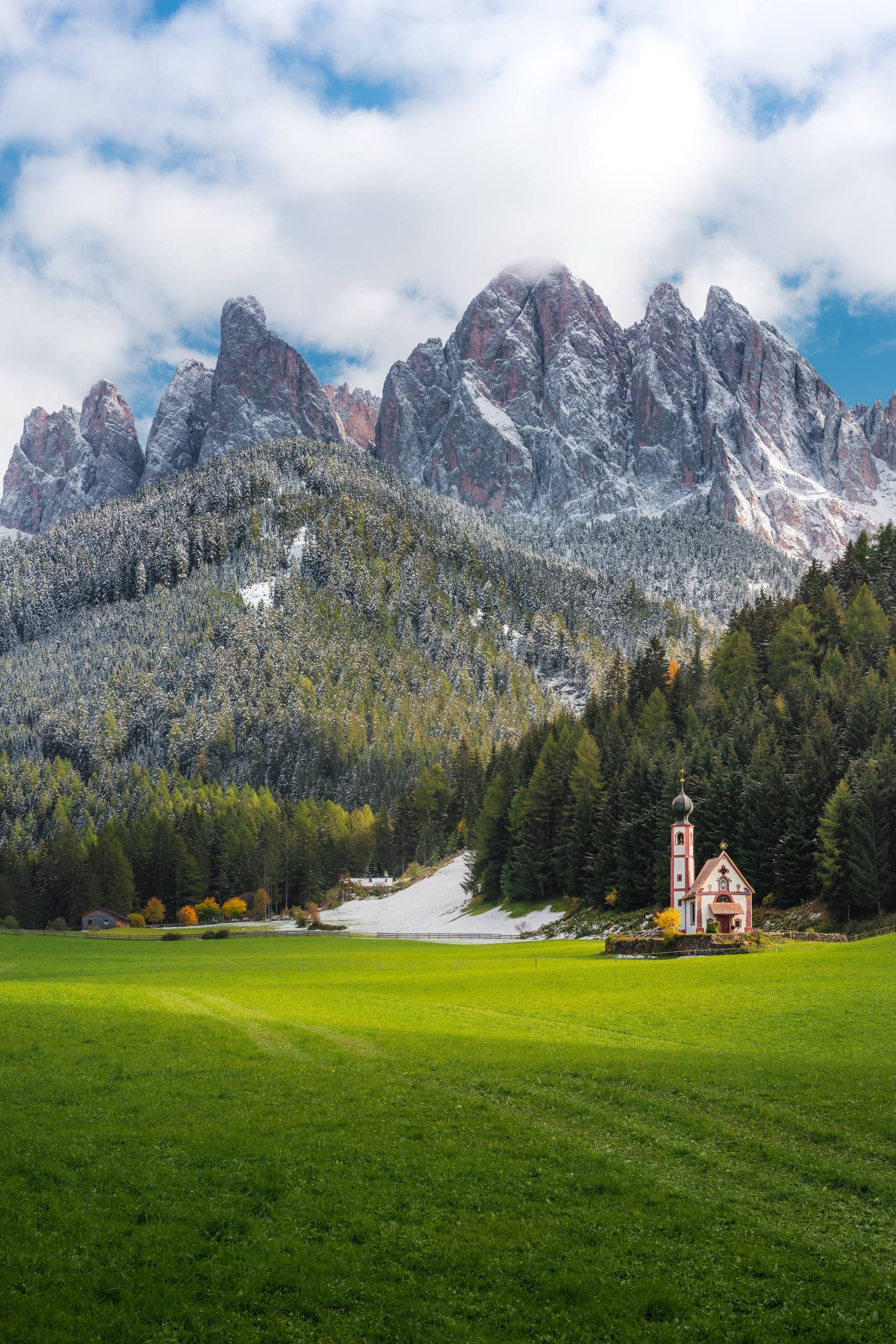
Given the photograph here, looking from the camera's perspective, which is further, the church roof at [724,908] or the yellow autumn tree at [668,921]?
the church roof at [724,908]

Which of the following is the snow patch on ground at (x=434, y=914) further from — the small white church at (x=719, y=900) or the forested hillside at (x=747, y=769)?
the small white church at (x=719, y=900)

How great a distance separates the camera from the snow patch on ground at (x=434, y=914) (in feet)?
274

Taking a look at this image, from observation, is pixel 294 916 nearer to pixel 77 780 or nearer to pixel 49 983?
pixel 49 983

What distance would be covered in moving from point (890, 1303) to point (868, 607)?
91756 mm

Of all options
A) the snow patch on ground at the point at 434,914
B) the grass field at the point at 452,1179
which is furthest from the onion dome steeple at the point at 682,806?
the grass field at the point at 452,1179

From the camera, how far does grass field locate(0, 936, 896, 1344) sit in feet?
33.1

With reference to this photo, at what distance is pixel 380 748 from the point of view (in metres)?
188

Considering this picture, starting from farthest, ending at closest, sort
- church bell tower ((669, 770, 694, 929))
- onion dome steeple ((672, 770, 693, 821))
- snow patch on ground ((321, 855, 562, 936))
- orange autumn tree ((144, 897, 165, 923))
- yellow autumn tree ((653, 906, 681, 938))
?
orange autumn tree ((144, 897, 165, 923)), snow patch on ground ((321, 855, 562, 936)), onion dome steeple ((672, 770, 693, 821)), church bell tower ((669, 770, 694, 929)), yellow autumn tree ((653, 906, 681, 938))

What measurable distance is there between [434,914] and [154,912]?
35981 millimetres

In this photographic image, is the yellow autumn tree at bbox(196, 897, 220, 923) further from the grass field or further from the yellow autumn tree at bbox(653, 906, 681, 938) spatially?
the grass field

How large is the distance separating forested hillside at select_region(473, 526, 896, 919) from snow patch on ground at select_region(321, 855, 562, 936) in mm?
4118

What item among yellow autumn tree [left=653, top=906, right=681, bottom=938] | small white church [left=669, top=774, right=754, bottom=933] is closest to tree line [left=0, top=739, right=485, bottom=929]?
yellow autumn tree [left=653, top=906, right=681, bottom=938]

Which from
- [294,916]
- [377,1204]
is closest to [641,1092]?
[377,1204]

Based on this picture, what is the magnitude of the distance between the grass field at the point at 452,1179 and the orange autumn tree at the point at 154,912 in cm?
8708
